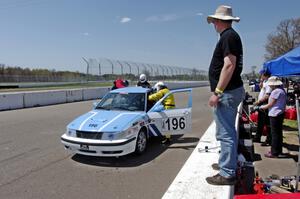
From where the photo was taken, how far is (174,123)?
7328 millimetres

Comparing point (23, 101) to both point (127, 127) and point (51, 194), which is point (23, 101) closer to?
point (127, 127)

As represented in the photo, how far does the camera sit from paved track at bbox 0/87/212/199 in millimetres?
4506

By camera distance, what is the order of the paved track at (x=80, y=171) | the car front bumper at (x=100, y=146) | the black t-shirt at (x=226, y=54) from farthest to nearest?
the car front bumper at (x=100, y=146)
the paved track at (x=80, y=171)
the black t-shirt at (x=226, y=54)

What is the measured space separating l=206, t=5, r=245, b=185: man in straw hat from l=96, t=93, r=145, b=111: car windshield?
3710mm

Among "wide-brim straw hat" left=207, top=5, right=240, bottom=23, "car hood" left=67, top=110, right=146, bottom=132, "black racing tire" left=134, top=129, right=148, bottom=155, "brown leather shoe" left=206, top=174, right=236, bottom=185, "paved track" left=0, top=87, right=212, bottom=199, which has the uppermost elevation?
"wide-brim straw hat" left=207, top=5, right=240, bottom=23

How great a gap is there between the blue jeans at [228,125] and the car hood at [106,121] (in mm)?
2662

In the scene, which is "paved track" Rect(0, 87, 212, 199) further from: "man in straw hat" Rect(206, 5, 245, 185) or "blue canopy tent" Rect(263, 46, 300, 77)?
"blue canopy tent" Rect(263, 46, 300, 77)

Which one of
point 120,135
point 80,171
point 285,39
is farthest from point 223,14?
point 285,39

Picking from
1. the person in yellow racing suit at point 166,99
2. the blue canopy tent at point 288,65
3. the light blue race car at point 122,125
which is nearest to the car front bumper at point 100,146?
the light blue race car at point 122,125

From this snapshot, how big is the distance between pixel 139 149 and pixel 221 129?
10.2ft

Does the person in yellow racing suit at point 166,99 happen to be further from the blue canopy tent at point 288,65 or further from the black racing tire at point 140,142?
the blue canopy tent at point 288,65

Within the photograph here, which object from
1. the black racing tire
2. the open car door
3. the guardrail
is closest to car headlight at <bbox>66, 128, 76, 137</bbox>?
the black racing tire

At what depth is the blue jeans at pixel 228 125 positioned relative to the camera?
11.8ft

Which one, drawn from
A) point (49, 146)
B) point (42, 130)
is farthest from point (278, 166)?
point (42, 130)
